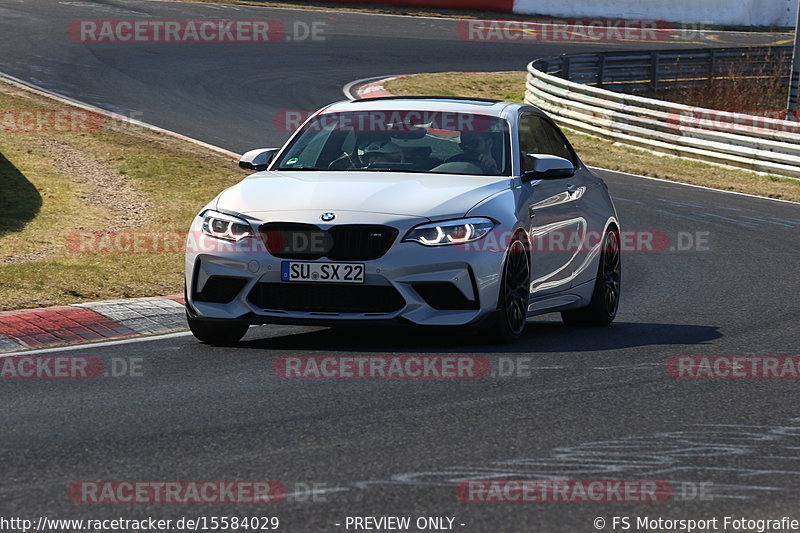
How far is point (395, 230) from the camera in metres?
8.77

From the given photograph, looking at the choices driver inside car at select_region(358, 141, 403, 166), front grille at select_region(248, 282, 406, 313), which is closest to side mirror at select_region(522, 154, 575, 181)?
driver inside car at select_region(358, 141, 403, 166)

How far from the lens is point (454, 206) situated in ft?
29.5

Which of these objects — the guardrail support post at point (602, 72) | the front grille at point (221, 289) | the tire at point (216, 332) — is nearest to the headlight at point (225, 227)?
the front grille at point (221, 289)

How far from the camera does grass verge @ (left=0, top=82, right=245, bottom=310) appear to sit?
11945mm

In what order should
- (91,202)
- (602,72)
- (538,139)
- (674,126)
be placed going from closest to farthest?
(538,139) < (91,202) < (674,126) < (602,72)

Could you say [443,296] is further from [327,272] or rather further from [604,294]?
[604,294]

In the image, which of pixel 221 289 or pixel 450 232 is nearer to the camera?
pixel 450 232

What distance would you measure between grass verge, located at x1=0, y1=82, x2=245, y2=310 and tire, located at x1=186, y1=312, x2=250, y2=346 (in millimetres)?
1771

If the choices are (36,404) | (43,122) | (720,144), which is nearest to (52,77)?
(43,122)

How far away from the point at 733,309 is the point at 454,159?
3.29 m

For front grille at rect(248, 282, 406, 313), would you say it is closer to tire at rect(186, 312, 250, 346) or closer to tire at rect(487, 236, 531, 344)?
Answer: tire at rect(186, 312, 250, 346)

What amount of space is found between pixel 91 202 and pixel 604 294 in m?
8.74

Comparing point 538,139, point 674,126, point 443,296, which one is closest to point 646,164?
point 674,126

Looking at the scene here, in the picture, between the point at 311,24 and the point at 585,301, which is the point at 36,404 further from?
the point at 311,24
